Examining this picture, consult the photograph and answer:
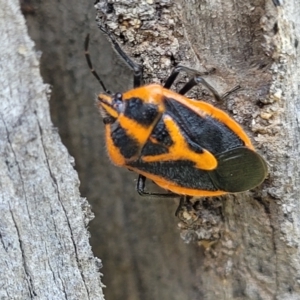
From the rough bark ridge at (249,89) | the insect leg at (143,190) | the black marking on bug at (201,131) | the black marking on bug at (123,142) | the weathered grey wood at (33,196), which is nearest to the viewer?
the weathered grey wood at (33,196)

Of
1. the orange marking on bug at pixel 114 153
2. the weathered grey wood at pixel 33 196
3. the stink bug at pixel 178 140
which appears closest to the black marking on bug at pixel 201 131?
the stink bug at pixel 178 140

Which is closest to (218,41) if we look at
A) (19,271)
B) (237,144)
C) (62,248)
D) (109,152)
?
(237,144)

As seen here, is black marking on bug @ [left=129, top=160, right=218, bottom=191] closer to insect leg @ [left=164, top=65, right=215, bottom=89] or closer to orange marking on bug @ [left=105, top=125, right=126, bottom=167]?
orange marking on bug @ [left=105, top=125, right=126, bottom=167]

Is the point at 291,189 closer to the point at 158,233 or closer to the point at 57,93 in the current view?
the point at 158,233

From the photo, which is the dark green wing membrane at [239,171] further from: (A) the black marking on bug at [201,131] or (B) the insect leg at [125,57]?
(B) the insect leg at [125,57]

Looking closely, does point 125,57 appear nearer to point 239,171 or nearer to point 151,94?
point 151,94

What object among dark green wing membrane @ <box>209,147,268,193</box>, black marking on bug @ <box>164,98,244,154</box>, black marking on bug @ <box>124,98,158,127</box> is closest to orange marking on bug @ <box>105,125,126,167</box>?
black marking on bug @ <box>124,98,158,127</box>
